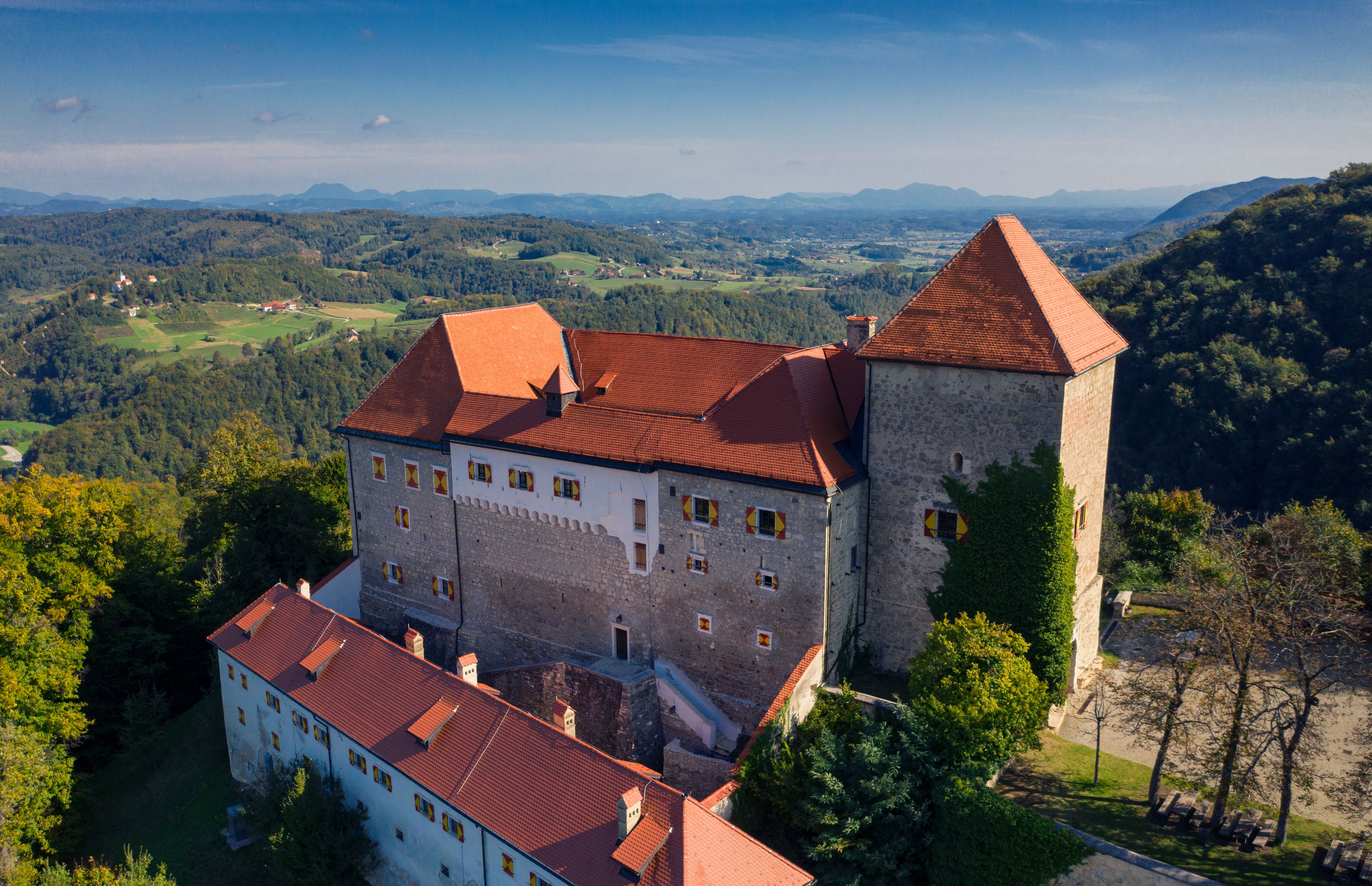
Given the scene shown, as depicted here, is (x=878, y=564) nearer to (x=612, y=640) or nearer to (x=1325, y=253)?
(x=612, y=640)

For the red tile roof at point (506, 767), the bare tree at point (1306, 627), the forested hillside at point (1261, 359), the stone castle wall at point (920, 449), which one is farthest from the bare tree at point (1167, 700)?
the forested hillside at point (1261, 359)

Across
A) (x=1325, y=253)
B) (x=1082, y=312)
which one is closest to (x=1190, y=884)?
(x=1082, y=312)

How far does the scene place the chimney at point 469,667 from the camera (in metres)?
27.5

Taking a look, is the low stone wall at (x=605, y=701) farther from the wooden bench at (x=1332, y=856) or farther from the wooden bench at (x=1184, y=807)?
the wooden bench at (x=1332, y=856)

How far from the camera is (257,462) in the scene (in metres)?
50.8

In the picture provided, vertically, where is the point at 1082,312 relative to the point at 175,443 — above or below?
above

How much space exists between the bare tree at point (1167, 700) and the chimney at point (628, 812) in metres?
13.0

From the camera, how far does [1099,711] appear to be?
27.0 meters

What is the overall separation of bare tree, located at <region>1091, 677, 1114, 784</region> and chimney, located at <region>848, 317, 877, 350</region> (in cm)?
1346

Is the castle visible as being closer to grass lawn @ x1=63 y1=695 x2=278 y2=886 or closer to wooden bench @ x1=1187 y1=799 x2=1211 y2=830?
wooden bench @ x1=1187 y1=799 x2=1211 y2=830

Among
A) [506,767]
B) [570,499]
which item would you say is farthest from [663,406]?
[506,767]

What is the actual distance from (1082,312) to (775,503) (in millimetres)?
11349

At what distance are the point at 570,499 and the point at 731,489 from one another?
6.31 metres

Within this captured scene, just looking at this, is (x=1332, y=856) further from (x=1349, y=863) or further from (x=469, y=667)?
(x=469, y=667)
